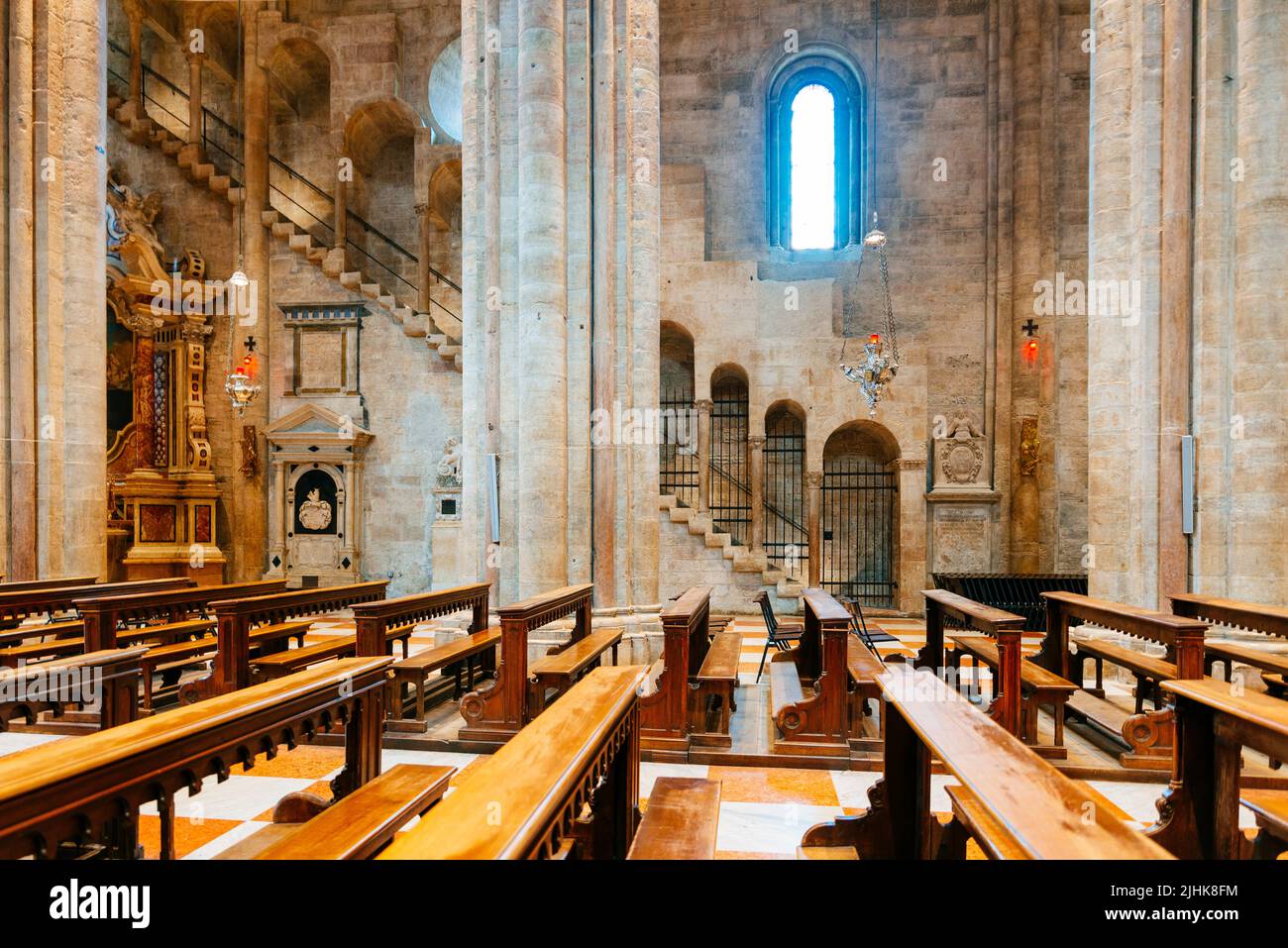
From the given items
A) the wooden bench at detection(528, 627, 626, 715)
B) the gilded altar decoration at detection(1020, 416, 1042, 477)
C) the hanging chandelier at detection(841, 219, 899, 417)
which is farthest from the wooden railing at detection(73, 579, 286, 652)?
the gilded altar decoration at detection(1020, 416, 1042, 477)

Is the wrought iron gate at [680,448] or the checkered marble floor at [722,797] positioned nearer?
the checkered marble floor at [722,797]

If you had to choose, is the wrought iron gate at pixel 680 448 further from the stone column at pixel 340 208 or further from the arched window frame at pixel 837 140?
the stone column at pixel 340 208

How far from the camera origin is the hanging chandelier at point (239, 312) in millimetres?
12477

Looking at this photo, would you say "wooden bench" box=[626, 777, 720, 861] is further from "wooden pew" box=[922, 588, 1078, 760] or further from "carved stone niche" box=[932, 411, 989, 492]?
"carved stone niche" box=[932, 411, 989, 492]

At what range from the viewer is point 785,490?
14.8 meters

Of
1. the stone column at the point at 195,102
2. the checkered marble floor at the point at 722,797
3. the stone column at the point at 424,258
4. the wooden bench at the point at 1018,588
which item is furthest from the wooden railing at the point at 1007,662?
the stone column at the point at 195,102

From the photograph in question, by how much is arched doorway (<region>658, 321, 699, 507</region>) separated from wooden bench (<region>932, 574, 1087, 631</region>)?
500 centimetres

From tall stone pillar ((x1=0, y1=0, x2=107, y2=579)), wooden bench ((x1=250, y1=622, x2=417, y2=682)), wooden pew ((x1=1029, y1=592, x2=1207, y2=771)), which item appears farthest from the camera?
tall stone pillar ((x1=0, y1=0, x2=107, y2=579))

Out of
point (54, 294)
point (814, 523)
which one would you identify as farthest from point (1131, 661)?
point (54, 294)

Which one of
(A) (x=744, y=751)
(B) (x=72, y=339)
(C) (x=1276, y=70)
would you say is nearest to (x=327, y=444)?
(B) (x=72, y=339)

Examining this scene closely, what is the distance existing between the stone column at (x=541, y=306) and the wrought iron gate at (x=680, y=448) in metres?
7.53

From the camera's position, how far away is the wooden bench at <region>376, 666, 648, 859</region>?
4.97ft

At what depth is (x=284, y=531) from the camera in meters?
13.8

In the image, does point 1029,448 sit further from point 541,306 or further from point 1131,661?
point 541,306
